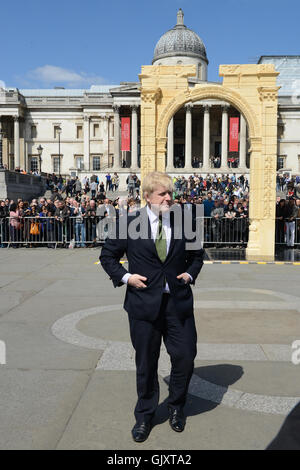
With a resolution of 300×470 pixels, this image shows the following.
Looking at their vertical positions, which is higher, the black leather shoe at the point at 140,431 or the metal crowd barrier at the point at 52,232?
the metal crowd barrier at the point at 52,232

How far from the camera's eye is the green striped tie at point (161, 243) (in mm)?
3365

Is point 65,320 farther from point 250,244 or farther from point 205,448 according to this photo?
point 250,244

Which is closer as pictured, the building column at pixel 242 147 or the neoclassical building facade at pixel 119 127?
the building column at pixel 242 147

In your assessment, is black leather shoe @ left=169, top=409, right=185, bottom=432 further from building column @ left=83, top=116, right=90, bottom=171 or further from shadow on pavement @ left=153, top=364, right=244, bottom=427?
building column @ left=83, top=116, right=90, bottom=171

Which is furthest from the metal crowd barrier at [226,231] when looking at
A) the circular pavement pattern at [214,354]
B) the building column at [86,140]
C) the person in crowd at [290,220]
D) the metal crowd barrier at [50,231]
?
the building column at [86,140]

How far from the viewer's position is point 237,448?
2.99 m

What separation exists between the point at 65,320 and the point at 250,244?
8.80 meters

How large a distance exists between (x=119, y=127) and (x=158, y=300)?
202ft

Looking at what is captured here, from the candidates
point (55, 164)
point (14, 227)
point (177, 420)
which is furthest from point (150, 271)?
point (55, 164)

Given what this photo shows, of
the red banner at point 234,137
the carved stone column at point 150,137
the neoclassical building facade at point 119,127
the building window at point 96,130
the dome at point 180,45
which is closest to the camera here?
the carved stone column at point 150,137

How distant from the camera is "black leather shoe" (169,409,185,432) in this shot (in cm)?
324

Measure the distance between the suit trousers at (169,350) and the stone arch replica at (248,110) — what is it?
10.3m

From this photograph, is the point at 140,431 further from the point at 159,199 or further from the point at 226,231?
the point at 226,231

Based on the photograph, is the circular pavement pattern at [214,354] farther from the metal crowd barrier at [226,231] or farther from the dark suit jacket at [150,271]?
the metal crowd barrier at [226,231]
